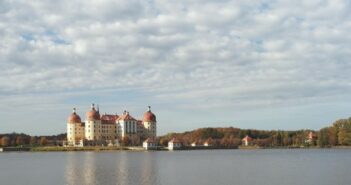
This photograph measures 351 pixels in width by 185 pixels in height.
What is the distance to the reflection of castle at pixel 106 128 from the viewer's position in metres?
125

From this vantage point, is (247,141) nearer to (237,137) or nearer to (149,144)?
(237,137)

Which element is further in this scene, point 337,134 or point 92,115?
point 92,115

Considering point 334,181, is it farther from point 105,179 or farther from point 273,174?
point 105,179

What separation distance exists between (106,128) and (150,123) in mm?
10504

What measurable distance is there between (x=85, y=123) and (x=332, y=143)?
55257 millimetres

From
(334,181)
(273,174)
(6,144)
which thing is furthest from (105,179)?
(6,144)

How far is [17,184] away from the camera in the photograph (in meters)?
34.4

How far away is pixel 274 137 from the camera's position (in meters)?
143

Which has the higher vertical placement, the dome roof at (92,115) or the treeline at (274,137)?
the dome roof at (92,115)

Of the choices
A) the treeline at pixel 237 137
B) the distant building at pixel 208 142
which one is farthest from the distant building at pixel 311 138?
the distant building at pixel 208 142

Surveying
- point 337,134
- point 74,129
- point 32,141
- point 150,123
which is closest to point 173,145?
point 150,123

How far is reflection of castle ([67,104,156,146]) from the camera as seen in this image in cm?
12525

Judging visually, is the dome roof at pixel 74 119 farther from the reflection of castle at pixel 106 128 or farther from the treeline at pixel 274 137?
the treeline at pixel 274 137

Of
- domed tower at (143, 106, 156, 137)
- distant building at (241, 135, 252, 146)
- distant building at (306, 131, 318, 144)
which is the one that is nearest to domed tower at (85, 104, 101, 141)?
domed tower at (143, 106, 156, 137)
